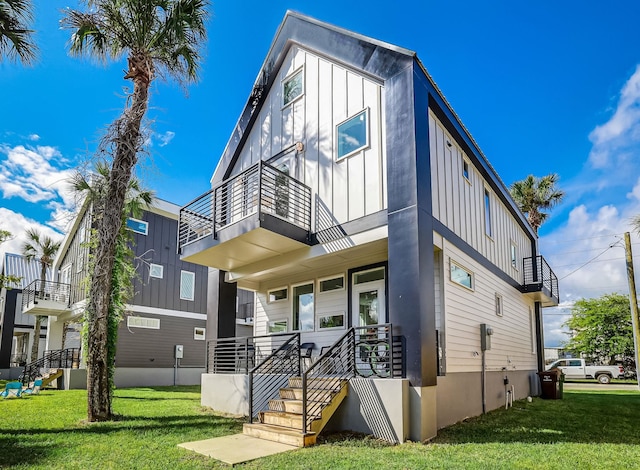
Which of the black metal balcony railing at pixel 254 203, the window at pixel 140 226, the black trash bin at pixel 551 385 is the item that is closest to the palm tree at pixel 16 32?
the black metal balcony railing at pixel 254 203

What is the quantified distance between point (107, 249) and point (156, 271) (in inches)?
544

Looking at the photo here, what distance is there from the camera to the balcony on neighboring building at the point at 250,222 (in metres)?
9.30

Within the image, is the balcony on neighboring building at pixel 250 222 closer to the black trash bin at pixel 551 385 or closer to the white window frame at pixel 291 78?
the white window frame at pixel 291 78

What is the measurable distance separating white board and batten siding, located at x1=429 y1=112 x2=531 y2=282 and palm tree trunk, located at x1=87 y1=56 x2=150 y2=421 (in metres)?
6.71

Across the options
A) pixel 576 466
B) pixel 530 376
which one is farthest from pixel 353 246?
pixel 530 376

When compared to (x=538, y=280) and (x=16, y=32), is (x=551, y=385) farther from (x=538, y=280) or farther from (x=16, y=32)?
(x=16, y=32)

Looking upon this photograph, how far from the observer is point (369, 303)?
10438 millimetres

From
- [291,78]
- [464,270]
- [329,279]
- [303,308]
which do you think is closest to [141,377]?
[303,308]

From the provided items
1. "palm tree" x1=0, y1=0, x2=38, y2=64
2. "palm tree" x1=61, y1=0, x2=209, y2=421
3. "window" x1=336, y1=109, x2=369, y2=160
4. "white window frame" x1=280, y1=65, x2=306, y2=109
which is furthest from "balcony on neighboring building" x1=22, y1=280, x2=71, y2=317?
"window" x1=336, y1=109, x2=369, y2=160

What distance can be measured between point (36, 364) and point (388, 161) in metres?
21.0

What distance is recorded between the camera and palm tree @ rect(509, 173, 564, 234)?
24.5 m

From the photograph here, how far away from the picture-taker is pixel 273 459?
5.93 metres

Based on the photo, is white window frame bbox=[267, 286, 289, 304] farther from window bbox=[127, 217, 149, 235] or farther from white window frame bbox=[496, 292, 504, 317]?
window bbox=[127, 217, 149, 235]

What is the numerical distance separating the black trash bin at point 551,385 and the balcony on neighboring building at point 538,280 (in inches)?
120
